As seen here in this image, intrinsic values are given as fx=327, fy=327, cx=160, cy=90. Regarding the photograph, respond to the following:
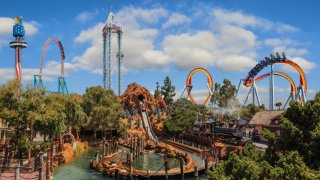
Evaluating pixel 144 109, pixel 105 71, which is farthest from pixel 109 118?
pixel 105 71

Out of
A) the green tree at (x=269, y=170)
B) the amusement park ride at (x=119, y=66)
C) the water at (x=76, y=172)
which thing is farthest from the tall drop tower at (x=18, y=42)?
the green tree at (x=269, y=170)

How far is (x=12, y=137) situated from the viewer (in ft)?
113

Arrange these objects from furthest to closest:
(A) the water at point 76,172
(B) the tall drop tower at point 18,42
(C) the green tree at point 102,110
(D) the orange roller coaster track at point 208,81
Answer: (D) the orange roller coaster track at point 208,81
(B) the tall drop tower at point 18,42
(C) the green tree at point 102,110
(A) the water at point 76,172

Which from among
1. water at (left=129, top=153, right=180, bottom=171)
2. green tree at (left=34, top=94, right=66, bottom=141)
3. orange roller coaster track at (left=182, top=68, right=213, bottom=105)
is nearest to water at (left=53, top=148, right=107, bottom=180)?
green tree at (left=34, top=94, right=66, bottom=141)

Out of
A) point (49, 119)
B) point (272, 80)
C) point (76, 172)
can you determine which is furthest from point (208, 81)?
point (49, 119)

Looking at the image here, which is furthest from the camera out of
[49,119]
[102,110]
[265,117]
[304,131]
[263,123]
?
[102,110]

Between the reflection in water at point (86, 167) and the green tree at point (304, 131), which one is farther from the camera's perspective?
the reflection in water at point (86, 167)

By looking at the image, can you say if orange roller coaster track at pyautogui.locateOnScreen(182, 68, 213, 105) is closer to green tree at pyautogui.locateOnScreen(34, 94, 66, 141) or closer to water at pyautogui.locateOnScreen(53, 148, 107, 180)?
Answer: water at pyautogui.locateOnScreen(53, 148, 107, 180)

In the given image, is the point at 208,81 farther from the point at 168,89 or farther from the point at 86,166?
the point at 86,166

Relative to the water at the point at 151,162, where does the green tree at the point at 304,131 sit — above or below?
above

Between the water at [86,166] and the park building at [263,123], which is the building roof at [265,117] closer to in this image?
the park building at [263,123]

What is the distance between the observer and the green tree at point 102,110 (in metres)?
57.5

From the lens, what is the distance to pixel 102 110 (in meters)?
57.2

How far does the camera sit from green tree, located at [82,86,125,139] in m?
57.5
